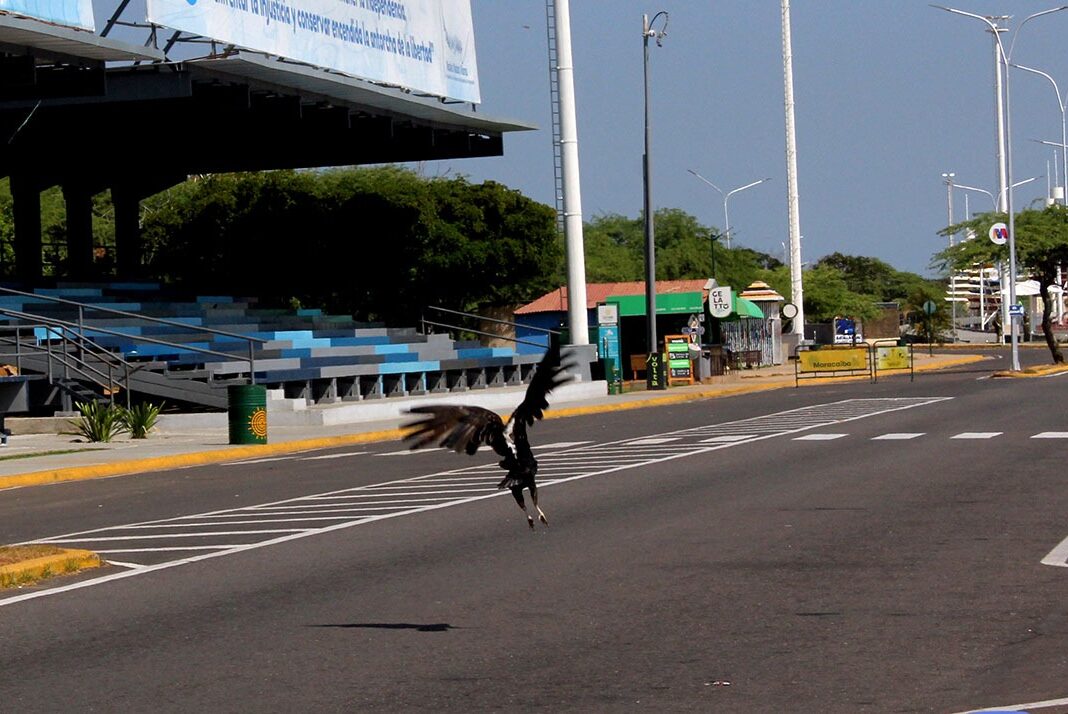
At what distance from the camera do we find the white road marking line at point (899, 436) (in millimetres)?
25730

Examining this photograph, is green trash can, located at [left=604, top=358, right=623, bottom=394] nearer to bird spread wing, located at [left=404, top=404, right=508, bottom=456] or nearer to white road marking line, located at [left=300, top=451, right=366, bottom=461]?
white road marking line, located at [left=300, top=451, right=366, bottom=461]

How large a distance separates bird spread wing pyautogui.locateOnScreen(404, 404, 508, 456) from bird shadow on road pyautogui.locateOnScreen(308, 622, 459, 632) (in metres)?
1.39

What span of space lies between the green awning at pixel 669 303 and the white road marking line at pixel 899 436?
104 ft

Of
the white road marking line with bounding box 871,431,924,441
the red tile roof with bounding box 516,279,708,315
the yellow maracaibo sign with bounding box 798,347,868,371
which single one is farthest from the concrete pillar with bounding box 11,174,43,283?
the white road marking line with bounding box 871,431,924,441

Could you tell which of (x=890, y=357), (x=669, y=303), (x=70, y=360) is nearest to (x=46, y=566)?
(x=70, y=360)

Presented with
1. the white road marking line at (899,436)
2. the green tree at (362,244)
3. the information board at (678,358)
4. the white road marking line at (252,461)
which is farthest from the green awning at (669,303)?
the white road marking line at (252,461)

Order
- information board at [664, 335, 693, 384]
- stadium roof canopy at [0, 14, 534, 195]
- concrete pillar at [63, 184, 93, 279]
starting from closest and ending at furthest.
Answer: stadium roof canopy at [0, 14, 534, 195], concrete pillar at [63, 184, 93, 279], information board at [664, 335, 693, 384]

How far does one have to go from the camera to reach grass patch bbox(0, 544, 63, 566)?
1277 centimetres

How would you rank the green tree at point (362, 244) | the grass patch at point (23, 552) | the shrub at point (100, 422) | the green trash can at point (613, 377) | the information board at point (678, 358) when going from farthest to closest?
the green tree at point (362, 244)
the information board at point (678, 358)
the green trash can at point (613, 377)
the shrub at point (100, 422)
the grass patch at point (23, 552)

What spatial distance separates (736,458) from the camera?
22.8m

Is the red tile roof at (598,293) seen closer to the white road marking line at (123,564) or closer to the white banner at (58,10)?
the white banner at (58,10)

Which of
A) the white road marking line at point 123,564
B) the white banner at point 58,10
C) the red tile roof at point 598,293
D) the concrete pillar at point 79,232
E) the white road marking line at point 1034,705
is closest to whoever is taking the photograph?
the white road marking line at point 1034,705

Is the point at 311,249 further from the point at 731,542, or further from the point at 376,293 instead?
the point at 731,542

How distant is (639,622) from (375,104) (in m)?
34.2
